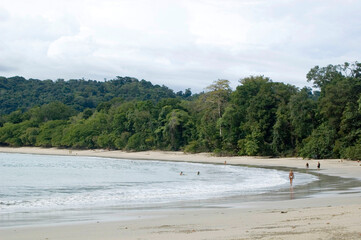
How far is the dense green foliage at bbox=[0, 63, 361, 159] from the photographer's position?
5191 cm

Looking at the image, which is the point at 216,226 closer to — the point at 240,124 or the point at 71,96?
the point at 240,124

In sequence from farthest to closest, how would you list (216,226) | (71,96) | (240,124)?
(71,96), (240,124), (216,226)

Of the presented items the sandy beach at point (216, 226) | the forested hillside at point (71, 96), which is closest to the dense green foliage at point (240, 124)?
the sandy beach at point (216, 226)

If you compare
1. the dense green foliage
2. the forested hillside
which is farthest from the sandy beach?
the forested hillside

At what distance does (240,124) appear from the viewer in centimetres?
6669

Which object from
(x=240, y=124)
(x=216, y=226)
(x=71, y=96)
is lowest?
(x=216, y=226)

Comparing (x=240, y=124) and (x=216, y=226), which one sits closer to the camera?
(x=216, y=226)

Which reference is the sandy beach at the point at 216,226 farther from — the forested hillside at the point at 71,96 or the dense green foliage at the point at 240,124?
the forested hillside at the point at 71,96

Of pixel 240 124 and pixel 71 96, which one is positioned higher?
pixel 71 96

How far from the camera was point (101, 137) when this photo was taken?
306 ft

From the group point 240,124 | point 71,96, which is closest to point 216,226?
point 240,124

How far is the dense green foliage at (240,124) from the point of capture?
51906 mm

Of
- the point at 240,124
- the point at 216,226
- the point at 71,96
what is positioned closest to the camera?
the point at 216,226

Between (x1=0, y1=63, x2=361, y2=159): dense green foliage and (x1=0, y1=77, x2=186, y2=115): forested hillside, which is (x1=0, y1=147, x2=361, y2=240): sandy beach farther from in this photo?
(x1=0, y1=77, x2=186, y2=115): forested hillside
